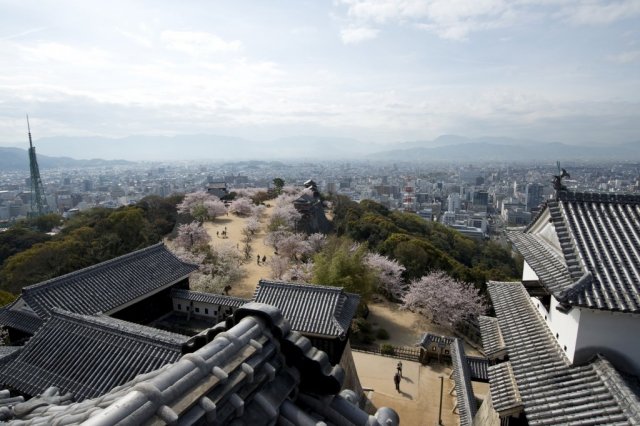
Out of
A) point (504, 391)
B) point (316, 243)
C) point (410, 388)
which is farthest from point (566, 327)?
point (316, 243)

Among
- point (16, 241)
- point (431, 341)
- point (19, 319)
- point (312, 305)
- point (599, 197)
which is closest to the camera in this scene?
point (599, 197)

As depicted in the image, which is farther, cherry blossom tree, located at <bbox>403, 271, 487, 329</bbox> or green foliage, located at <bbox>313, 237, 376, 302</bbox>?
cherry blossom tree, located at <bbox>403, 271, 487, 329</bbox>

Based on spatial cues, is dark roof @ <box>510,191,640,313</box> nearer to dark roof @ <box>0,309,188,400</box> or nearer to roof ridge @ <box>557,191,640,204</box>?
roof ridge @ <box>557,191,640,204</box>

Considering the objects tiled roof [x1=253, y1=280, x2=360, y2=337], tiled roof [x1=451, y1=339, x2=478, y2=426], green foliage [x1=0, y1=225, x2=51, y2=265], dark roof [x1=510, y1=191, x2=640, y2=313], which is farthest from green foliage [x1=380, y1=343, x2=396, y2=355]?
green foliage [x1=0, y1=225, x2=51, y2=265]

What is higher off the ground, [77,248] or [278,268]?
[77,248]

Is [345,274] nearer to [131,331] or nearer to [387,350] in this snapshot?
[387,350]

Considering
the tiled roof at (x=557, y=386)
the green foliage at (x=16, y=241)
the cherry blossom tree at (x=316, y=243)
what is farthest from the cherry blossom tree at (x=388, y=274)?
the green foliage at (x=16, y=241)

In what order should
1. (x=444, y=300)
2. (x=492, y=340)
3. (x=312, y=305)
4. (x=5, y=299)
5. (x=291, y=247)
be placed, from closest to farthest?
(x=492, y=340) < (x=312, y=305) < (x=5, y=299) < (x=444, y=300) < (x=291, y=247)
